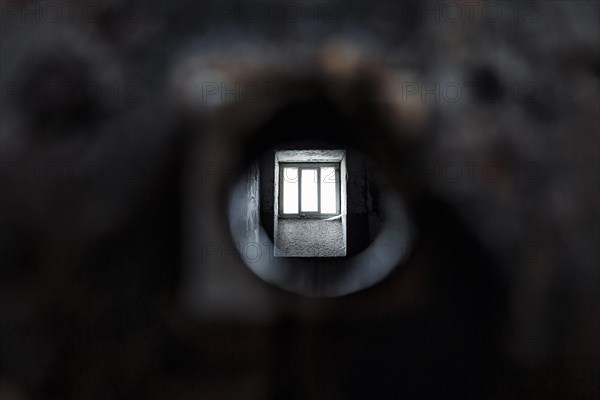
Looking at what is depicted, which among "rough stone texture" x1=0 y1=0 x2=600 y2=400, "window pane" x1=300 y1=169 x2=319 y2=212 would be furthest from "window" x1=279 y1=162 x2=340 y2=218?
"rough stone texture" x1=0 y1=0 x2=600 y2=400

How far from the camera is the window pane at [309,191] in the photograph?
3.60 meters

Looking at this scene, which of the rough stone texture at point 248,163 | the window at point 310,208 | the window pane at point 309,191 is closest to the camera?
the rough stone texture at point 248,163

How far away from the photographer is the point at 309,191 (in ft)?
12.1

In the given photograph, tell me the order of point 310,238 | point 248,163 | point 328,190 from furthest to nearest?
point 328,190
point 310,238
point 248,163

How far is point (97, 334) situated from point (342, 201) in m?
2.99

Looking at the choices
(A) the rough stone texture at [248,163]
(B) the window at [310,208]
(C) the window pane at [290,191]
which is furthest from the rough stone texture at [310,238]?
(A) the rough stone texture at [248,163]

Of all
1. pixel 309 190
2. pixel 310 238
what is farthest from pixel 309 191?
pixel 310 238

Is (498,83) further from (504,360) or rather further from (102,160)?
(102,160)

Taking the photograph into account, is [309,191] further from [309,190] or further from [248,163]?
[248,163]

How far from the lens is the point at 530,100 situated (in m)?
0.78

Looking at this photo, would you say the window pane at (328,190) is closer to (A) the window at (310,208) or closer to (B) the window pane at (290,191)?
(A) the window at (310,208)

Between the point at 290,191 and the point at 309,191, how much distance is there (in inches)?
5.6

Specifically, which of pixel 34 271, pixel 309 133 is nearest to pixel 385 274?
pixel 309 133

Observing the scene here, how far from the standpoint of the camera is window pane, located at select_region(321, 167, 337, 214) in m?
3.54
